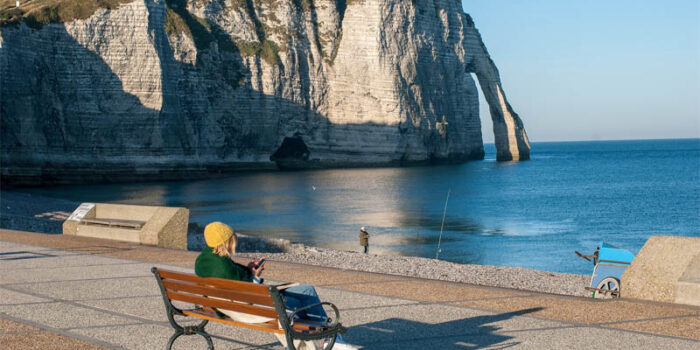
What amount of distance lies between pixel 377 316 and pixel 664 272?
391 centimetres

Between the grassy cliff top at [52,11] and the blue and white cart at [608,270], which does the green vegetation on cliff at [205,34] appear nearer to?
the grassy cliff top at [52,11]

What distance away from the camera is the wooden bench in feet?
20.2

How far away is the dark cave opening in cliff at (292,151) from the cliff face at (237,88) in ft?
0.61

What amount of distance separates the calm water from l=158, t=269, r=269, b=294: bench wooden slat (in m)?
21.6

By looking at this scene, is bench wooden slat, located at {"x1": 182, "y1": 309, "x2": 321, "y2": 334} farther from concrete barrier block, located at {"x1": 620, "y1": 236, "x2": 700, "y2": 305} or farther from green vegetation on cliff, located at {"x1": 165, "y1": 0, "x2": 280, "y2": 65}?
green vegetation on cliff, located at {"x1": 165, "y1": 0, "x2": 280, "y2": 65}

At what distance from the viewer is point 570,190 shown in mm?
72625

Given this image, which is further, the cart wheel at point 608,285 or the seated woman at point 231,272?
the cart wheel at point 608,285

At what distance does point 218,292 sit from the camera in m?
6.63

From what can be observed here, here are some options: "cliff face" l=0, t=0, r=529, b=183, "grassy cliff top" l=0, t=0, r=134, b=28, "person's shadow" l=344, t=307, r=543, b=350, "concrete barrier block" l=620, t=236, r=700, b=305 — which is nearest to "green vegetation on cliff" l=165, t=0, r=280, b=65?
"cliff face" l=0, t=0, r=529, b=183

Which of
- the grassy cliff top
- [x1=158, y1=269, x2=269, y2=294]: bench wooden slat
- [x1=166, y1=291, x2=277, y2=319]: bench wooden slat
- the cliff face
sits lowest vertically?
[x1=166, y1=291, x2=277, y2=319]: bench wooden slat

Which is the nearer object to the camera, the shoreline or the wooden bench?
the wooden bench

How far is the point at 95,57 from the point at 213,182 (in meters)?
18.0


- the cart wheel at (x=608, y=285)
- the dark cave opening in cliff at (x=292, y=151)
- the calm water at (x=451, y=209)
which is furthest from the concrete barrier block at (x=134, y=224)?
the dark cave opening in cliff at (x=292, y=151)

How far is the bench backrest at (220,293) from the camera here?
625 centimetres
